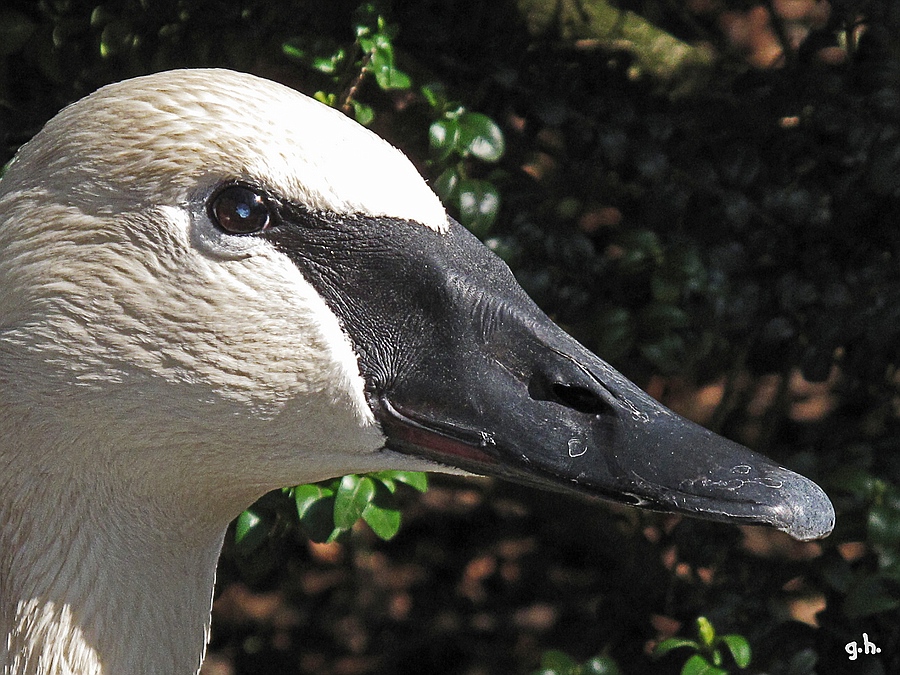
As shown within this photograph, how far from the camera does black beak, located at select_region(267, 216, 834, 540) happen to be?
1.49 m

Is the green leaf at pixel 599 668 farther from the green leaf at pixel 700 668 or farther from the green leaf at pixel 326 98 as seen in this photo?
the green leaf at pixel 326 98

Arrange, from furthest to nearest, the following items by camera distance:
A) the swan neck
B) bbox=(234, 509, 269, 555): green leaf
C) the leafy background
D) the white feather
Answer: the leafy background → bbox=(234, 509, 269, 555): green leaf → the swan neck → the white feather

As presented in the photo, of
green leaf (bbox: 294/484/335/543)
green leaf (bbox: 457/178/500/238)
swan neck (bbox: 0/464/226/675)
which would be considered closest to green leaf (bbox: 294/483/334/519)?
green leaf (bbox: 294/484/335/543)

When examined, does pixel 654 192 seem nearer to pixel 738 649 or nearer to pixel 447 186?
pixel 447 186

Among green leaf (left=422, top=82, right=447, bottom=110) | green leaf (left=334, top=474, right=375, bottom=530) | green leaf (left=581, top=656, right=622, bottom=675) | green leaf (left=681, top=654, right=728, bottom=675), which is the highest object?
green leaf (left=422, top=82, right=447, bottom=110)

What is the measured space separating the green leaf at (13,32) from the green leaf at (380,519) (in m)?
1.23

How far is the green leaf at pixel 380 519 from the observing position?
7.03ft

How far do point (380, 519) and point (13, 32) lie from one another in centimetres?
129

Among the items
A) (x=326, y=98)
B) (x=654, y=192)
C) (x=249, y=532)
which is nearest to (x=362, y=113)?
(x=326, y=98)

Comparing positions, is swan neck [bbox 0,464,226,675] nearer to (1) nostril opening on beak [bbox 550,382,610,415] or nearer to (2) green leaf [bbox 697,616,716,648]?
(1) nostril opening on beak [bbox 550,382,610,415]

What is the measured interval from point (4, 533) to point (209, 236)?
528 millimetres

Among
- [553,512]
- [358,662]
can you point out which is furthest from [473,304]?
[358,662]

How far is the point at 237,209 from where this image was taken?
1448mm

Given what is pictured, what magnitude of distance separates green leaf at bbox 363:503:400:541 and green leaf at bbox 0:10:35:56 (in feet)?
4.05
